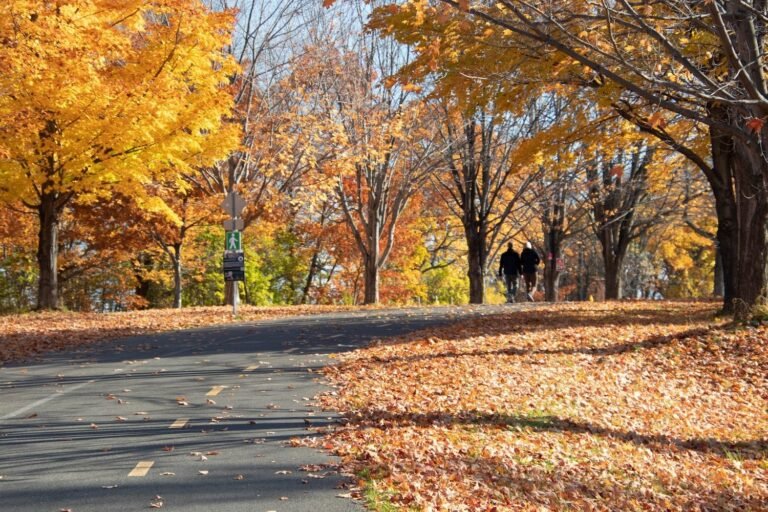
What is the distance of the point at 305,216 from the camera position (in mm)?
42812

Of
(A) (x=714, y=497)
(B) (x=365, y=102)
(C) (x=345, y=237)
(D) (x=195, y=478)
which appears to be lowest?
(A) (x=714, y=497)

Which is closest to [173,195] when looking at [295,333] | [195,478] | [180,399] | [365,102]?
[365,102]

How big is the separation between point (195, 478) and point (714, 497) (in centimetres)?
449

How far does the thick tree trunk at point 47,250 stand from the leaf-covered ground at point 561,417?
11.9 m

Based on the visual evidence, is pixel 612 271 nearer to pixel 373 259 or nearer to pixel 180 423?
pixel 373 259

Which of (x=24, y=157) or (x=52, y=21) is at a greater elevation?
(x=52, y=21)

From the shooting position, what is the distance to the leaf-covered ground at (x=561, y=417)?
626 centimetres

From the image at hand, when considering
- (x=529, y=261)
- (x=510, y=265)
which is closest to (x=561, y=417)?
(x=510, y=265)

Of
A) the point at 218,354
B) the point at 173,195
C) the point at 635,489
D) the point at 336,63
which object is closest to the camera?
the point at 635,489

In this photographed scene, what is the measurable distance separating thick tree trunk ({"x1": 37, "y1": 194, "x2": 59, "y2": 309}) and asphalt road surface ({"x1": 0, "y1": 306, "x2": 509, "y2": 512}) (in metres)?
8.73

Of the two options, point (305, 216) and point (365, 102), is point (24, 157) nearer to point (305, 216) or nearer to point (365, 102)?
point (365, 102)

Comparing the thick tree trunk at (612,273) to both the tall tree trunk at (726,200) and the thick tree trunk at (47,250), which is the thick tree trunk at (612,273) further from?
the thick tree trunk at (47,250)

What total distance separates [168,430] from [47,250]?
15834 millimetres

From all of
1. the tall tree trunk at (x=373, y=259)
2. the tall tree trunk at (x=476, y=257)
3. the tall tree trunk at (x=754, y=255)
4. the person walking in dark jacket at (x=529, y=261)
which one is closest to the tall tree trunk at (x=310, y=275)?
the tall tree trunk at (x=476, y=257)
